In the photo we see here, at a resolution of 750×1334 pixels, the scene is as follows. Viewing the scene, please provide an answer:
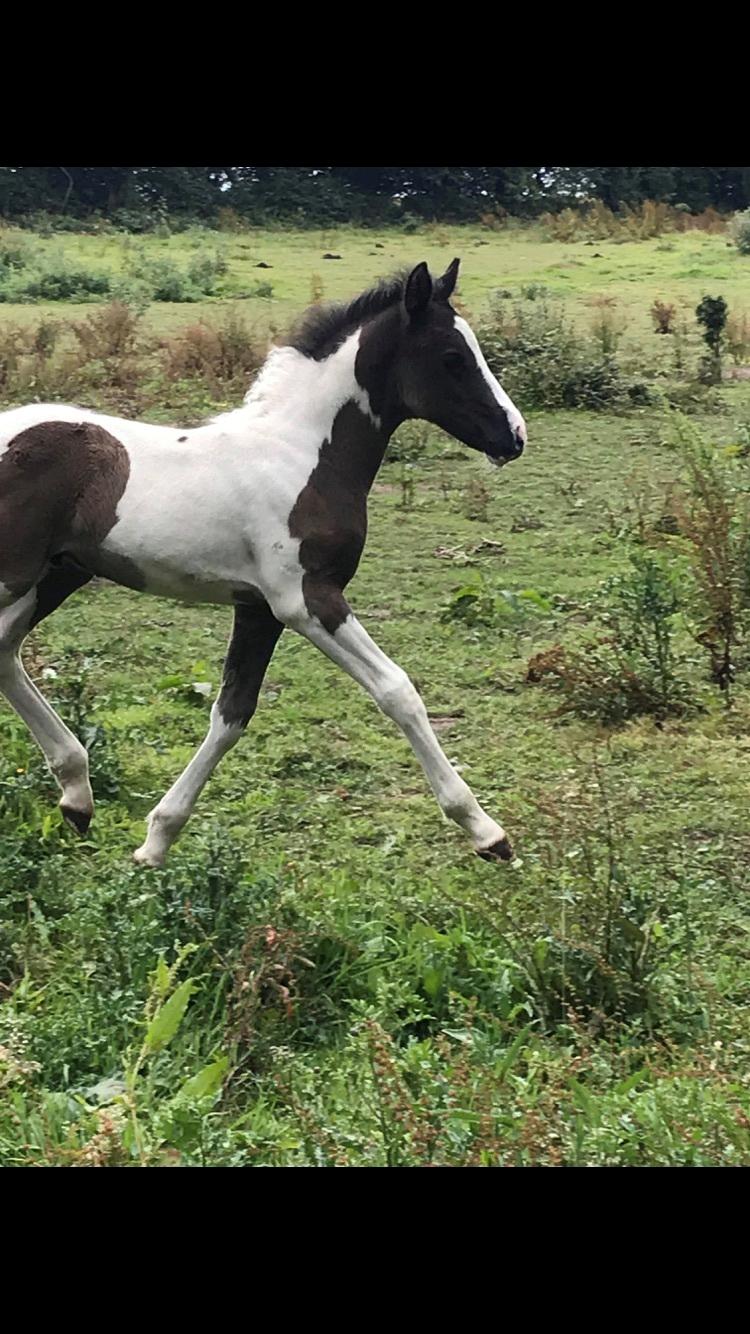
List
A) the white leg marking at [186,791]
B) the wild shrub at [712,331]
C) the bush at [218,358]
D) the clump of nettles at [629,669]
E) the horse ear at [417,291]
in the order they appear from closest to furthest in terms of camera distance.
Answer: the horse ear at [417,291] → the white leg marking at [186,791] → the clump of nettles at [629,669] → the bush at [218,358] → the wild shrub at [712,331]

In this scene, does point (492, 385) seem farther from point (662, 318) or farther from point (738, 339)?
point (662, 318)

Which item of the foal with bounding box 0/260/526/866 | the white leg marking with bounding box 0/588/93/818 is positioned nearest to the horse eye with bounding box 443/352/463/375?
the foal with bounding box 0/260/526/866

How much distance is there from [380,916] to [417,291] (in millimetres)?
1852

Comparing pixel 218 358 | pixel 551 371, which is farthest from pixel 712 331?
pixel 218 358

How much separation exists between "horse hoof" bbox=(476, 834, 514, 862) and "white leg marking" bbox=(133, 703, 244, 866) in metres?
0.91

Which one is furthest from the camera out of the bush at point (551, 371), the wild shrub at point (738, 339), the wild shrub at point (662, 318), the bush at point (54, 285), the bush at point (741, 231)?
the bush at point (741, 231)

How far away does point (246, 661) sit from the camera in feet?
16.3

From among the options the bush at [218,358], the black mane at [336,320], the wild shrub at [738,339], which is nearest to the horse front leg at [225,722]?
the black mane at [336,320]

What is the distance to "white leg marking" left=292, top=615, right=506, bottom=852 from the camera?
4523mm

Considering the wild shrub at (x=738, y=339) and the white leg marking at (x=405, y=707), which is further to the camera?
the wild shrub at (x=738, y=339)

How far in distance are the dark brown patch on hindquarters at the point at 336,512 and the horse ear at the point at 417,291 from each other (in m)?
0.34

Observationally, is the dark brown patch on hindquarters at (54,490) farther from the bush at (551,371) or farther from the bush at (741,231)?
the bush at (741,231)

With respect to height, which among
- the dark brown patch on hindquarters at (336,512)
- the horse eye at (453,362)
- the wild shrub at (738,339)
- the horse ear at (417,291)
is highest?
the horse ear at (417,291)

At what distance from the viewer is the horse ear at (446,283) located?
457 cm
